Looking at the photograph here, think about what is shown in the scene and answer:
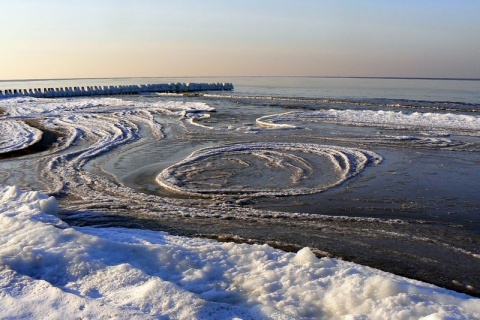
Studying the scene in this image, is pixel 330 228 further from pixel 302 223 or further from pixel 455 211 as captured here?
pixel 455 211

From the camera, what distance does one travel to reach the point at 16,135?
20.8 metres

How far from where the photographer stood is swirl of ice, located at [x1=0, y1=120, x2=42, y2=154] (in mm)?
17555

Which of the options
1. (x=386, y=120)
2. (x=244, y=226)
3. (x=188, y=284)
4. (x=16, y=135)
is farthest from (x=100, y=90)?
(x=188, y=284)

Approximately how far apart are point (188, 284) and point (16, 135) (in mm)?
18574

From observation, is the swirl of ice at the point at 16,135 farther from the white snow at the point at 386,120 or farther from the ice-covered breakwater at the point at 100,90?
the ice-covered breakwater at the point at 100,90

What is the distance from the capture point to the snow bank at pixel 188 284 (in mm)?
4641

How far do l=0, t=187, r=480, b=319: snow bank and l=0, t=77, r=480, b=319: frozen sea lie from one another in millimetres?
22

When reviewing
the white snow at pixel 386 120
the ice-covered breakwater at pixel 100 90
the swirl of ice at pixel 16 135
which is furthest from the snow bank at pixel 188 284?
the ice-covered breakwater at pixel 100 90

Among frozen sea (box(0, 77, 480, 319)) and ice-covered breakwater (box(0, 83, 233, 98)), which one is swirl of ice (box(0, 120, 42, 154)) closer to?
frozen sea (box(0, 77, 480, 319))

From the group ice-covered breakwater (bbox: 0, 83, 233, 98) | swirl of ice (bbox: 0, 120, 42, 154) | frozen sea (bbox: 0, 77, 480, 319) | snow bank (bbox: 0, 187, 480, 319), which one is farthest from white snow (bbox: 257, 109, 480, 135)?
ice-covered breakwater (bbox: 0, 83, 233, 98)

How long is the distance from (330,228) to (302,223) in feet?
1.85

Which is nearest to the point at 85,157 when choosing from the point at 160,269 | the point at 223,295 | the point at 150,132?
the point at 150,132

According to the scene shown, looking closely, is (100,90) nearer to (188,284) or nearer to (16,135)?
(16,135)

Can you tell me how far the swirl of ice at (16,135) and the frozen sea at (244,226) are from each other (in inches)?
18.5
